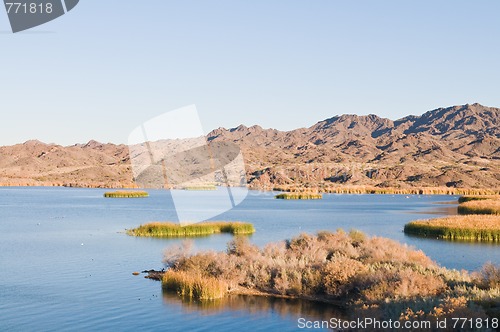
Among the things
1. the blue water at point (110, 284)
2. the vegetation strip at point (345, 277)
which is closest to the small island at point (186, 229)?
the blue water at point (110, 284)

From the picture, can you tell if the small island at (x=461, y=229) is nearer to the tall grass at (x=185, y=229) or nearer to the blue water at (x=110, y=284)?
the blue water at (x=110, y=284)

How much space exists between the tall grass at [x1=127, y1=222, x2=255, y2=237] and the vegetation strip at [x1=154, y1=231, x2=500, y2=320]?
16.7 metres

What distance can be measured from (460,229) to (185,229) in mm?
25198

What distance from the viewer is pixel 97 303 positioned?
2439 cm

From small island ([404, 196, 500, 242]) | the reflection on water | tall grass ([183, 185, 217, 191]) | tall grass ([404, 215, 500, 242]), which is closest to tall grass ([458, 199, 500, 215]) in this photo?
small island ([404, 196, 500, 242])

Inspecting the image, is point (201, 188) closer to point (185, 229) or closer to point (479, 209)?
point (479, 209)

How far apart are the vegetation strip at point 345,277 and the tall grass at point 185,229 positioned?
16.7 m

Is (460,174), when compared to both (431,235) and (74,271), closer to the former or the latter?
(431,235)

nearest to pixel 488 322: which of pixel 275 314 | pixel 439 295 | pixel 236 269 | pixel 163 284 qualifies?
pixel 439 295

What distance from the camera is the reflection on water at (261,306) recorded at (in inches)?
913

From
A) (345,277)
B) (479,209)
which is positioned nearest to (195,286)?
(345,277)

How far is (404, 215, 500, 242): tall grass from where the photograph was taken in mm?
48625

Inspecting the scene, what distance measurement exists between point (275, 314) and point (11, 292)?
13.0 m

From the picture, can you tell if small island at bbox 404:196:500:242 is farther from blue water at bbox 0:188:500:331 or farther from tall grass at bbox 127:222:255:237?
tall grass at bbox 127:222:255:237
